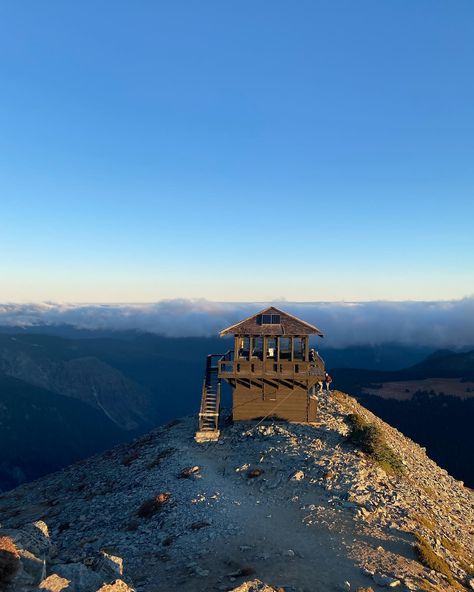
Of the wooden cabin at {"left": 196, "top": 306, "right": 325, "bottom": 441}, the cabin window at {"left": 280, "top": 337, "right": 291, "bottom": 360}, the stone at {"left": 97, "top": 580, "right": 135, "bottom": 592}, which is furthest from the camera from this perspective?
the cabin window at {"left": 280, "top": 337, "right": 291, "bottom": 360}

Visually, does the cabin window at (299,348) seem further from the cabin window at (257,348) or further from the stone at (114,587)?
the stone at (114,587)

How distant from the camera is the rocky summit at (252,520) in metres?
16.8

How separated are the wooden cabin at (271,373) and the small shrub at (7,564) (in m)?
23.3

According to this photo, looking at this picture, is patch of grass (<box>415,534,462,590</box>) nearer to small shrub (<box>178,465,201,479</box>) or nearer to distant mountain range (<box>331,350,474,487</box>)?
small shrub (<box>178,465,201,479</box>)

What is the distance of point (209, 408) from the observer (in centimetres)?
3862

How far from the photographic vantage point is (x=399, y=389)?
176 meters

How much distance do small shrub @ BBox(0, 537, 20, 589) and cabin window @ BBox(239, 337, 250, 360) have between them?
2524 centimetres

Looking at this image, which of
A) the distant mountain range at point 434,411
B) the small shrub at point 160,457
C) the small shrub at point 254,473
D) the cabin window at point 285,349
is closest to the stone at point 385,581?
the small shrub at point 254,473

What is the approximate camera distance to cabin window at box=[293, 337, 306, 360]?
1485 inches

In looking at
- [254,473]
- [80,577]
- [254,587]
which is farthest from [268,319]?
[80,577]

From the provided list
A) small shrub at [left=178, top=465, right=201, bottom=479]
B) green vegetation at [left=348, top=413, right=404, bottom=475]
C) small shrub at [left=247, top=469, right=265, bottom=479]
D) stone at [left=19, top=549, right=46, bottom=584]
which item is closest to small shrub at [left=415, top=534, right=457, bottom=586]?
green vegetation at [left=348, top=413, right=404, bottom=475]

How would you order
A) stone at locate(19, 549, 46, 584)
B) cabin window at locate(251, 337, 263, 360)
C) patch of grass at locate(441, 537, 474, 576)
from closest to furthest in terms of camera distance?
stone at locate(19, 549, 46, 584), patch of grass at locate(441, 537, 474, 576), cabin window at locate(251, 337, 263, 360)

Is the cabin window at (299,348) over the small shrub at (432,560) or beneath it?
over

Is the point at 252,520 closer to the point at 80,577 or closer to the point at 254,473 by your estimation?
the point at 254,473
